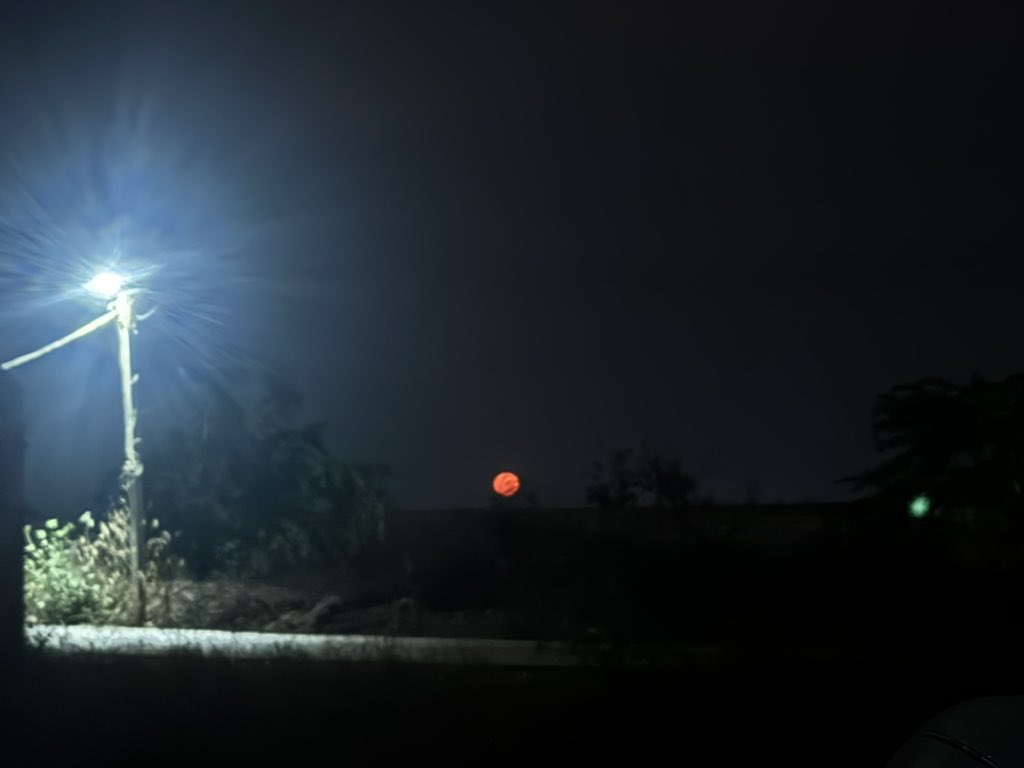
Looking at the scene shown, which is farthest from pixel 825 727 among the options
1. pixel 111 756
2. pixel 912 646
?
pixel 111 756

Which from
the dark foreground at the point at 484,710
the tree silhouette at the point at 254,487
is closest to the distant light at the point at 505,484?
the tree silhouette at the point at 254,487

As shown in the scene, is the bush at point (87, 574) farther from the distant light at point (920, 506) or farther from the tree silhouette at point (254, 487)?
the distant light at point (920, 506)

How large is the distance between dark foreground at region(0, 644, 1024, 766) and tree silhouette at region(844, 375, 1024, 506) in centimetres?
455

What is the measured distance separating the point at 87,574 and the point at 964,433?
31.4 feet

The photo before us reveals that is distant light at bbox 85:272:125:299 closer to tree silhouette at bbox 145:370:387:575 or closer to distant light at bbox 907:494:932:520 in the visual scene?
tree silhouette at bbox 145:370:387:575

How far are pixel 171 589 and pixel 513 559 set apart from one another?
439 cm

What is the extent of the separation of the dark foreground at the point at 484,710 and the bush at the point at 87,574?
306 cm

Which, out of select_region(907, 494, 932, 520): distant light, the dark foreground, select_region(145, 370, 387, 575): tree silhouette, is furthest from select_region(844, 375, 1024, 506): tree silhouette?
select_region(145, 370, 387, 575): tree silhouette

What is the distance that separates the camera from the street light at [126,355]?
12586mm

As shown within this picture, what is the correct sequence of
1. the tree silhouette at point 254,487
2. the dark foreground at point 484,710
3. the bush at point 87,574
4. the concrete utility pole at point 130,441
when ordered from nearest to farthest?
the dark foreground at point 484,710, the bush at point 87,574, the concrete utility pole at point 130,441, the tree silhouette at point 254,487

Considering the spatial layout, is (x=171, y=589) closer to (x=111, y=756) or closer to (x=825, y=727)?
(x=111, y=756)

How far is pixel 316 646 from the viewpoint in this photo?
8914mm

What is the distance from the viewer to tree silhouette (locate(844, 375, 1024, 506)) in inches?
497

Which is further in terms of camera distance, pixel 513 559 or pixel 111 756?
pixel 513 559
